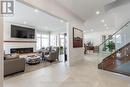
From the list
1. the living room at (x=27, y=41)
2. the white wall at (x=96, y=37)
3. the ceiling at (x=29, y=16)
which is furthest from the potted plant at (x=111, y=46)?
the white wall at (x=96, y=37)

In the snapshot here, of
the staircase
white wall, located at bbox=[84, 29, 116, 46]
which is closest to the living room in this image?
the staircase

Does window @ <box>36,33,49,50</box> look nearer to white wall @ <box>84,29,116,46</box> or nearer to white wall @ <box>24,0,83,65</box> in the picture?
white wall @ <box>84,29,116,46</box>

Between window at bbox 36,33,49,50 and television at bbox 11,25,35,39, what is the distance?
1935mm

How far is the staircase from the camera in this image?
5.11 m

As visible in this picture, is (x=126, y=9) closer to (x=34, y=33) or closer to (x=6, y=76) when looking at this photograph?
(x=6, y=76)

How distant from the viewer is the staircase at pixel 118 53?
16.8ft

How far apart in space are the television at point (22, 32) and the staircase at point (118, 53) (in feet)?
23.6

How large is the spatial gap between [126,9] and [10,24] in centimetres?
854

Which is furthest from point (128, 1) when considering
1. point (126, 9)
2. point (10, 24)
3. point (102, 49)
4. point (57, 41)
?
point (57, 41)

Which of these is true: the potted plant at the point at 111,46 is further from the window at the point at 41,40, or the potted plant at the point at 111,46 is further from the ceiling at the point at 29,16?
the window at the point at 41,40

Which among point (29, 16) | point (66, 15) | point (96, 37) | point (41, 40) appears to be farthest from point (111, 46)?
point (96, 37)

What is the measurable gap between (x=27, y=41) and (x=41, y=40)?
317 cm

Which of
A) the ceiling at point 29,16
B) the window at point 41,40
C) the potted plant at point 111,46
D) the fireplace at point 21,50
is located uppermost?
the ceiling at point 29,16

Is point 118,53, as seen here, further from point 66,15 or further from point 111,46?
point 66,15
